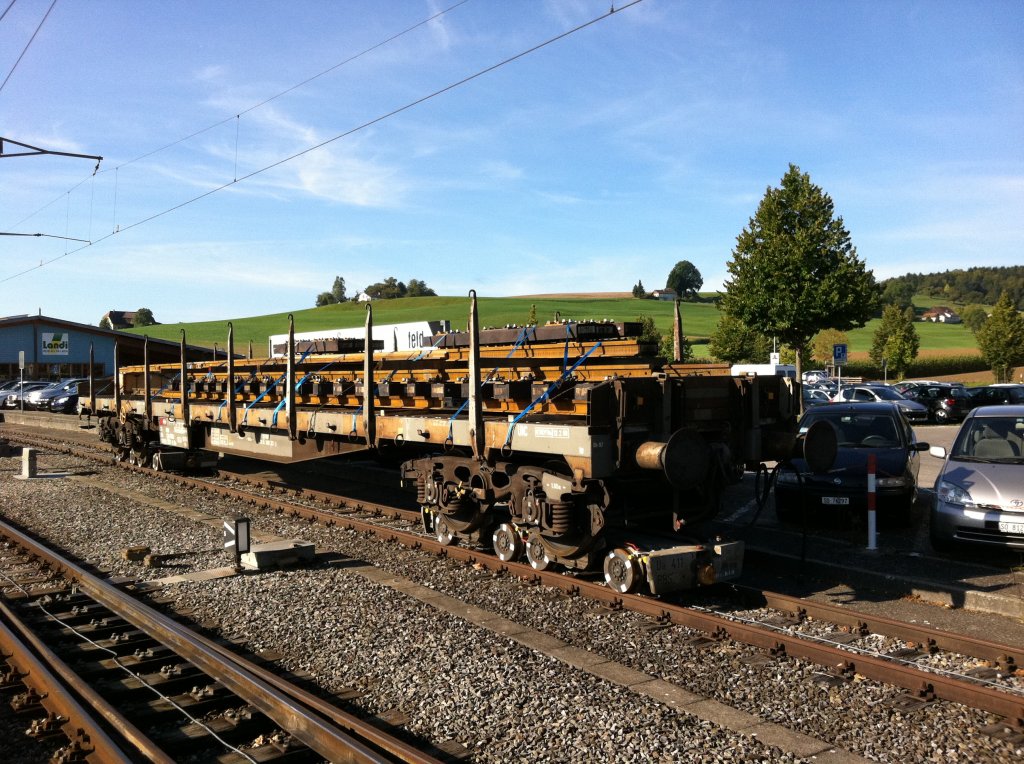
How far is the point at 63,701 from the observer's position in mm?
4914

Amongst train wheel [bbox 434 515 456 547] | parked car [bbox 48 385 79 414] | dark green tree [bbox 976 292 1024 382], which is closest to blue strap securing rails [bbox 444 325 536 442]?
train wheel [bbox 434 515 456 547]

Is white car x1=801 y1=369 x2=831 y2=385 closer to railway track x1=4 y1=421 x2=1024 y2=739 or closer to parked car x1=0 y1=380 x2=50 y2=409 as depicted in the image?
railway track x1=4 y1=421 x2=1024 y2=739

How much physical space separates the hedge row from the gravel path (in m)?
56.8

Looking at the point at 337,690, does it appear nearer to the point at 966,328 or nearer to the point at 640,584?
the point at 640,584

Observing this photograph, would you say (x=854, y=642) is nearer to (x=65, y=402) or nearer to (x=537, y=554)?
(x=537, y=554)

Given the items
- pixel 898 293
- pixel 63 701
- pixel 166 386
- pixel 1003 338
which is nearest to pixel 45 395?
pixel 166 386

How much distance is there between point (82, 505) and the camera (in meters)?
12.9

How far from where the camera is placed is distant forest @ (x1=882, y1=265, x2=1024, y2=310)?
134 meters

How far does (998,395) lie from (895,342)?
23.7m

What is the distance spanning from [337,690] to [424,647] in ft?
2.82

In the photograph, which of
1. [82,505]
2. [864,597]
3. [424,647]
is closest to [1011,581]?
[864,597]

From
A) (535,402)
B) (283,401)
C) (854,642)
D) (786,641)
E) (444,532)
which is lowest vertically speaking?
(854,642)

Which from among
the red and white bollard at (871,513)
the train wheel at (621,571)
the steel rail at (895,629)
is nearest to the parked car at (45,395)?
the train wheel at (621,571)

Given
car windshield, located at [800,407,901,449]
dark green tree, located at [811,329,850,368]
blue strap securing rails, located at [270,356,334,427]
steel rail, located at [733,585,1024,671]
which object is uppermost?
dark green tree, located at [811,329,850,368]
